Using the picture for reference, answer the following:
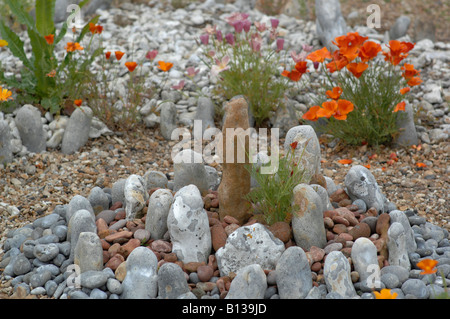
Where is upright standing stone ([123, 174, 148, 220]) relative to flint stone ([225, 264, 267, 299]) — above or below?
above

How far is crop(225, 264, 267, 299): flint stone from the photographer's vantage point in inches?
100

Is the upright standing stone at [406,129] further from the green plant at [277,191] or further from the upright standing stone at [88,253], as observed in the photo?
the upright standing stone at [88,253]

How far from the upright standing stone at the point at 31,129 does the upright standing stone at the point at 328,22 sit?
319 centimetres

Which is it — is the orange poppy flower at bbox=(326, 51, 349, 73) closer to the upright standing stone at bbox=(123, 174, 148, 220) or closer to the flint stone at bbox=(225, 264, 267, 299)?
the upright standing stone at bbox=(123, 174, 148, 220)

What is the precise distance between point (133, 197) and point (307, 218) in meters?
1.00

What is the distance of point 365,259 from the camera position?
272 centimetres

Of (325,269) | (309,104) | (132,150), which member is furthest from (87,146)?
(325,269)

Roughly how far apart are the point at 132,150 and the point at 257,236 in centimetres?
200

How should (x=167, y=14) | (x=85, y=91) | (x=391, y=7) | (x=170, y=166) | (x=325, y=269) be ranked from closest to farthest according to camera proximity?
(x=325, y=269) < (x=170, y=166) < (x=85, y=91) < (x=167, y=14) < (x=391, y=7)

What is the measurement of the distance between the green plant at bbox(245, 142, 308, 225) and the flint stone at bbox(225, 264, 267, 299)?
46cm

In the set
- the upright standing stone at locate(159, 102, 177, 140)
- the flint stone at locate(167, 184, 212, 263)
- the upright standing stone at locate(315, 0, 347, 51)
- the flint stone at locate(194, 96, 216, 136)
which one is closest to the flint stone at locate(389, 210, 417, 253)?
the flint stone at locate(167, 184, 212, 263)
